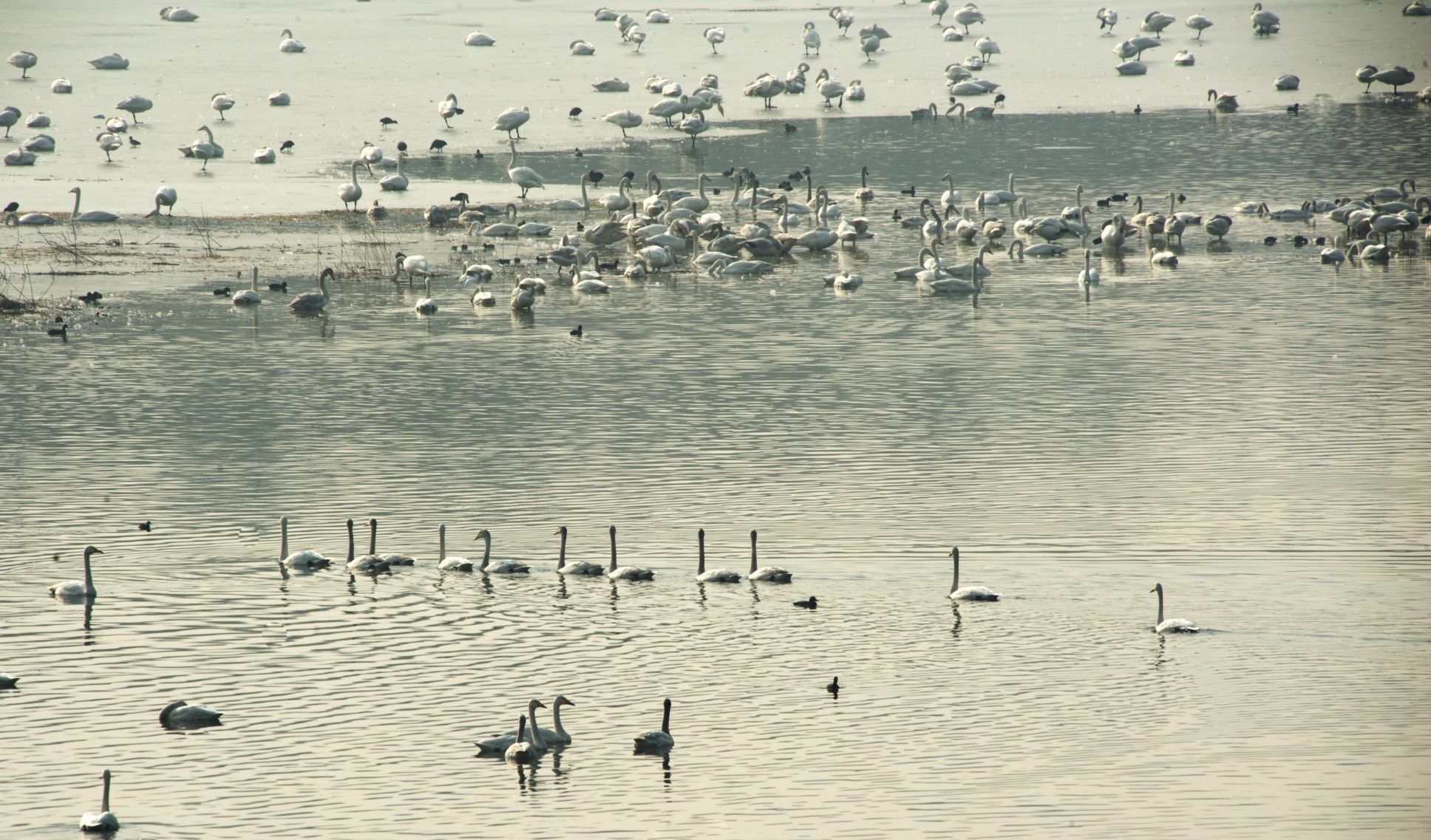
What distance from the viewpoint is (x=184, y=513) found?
2119 cm

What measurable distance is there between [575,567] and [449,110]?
36423 mm

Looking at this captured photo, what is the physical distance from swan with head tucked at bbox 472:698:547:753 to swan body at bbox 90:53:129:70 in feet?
158

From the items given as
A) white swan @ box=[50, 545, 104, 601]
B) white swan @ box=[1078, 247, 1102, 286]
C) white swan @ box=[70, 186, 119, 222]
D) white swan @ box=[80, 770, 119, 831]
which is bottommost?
white swan @ box=[80, 770, 119, 831]

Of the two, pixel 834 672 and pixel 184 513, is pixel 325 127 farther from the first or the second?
pixel 834 672

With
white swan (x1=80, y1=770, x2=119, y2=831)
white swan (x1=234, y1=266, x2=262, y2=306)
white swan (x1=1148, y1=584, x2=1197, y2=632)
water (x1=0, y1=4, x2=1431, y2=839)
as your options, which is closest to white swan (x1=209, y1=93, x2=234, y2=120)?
water (x1=0, y1=4, x2=1431, y2=839)

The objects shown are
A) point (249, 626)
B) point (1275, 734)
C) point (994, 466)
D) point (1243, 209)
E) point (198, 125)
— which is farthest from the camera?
point (198, 125)

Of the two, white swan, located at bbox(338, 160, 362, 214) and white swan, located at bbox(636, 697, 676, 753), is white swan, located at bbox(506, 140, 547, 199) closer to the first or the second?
white swan, located at bbox(338, 160, 362, 214)

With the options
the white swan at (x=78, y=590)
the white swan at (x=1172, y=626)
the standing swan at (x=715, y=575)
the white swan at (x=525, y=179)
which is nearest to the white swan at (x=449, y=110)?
the white swan at (x=525, y=179)

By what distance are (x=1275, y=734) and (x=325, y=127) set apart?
40735 mm

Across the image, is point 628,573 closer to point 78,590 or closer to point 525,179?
point 78,590

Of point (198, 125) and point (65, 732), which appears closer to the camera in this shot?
point (65, 732)

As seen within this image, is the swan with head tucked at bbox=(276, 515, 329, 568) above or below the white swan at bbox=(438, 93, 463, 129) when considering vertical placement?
below

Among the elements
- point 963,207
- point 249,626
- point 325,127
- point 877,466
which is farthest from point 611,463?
point 325,127

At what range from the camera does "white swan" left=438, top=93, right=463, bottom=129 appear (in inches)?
2084
